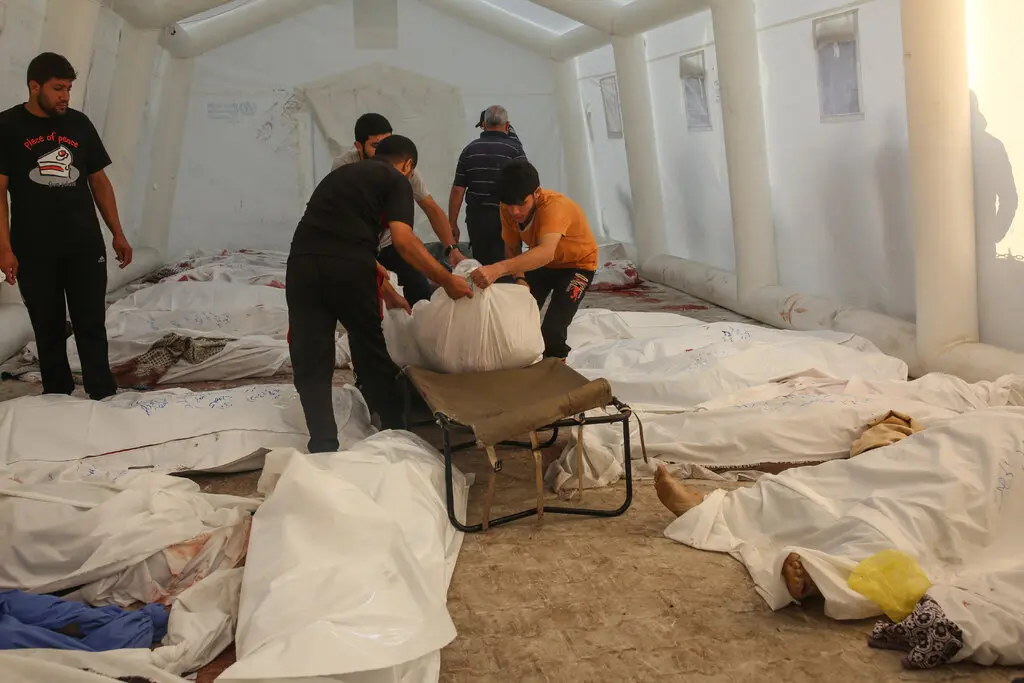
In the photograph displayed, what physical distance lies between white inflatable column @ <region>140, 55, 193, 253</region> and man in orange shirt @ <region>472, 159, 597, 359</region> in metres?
6.02

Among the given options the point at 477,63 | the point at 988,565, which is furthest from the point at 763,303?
the point at 477,63

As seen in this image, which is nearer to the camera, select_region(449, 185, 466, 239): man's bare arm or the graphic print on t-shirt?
the graphic print on t-shirt

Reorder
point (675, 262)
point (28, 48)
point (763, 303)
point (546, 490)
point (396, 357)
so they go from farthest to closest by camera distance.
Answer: point (675, 262) → point (763, 303) → point (28, 48) → point (396, 357) → point (546, 490)

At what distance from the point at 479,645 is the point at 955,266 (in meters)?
2.98

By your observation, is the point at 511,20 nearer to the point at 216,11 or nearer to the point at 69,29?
the point at 216,11

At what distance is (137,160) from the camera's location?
→ 8906 millimetres

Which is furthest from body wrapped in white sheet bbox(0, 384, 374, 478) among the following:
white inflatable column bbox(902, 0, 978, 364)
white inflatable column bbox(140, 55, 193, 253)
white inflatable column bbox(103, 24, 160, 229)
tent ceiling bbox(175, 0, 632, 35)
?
tent ceiling bbox(175, 0, 632, 35)

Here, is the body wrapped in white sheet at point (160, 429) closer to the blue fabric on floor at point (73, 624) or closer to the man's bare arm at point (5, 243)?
the man's bare arm at point (5, 243)

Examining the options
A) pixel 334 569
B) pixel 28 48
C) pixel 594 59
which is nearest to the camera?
pixel 334 569

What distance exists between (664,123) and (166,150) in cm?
474

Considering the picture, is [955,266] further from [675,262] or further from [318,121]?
[318,121]

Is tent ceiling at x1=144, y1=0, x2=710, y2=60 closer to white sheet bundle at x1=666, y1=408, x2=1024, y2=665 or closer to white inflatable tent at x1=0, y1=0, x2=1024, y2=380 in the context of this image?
white inflatable tent at x1=0, y1=0, x2=1024, y2=380

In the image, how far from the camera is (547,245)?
403 cm

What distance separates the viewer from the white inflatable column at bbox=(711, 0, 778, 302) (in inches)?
246
